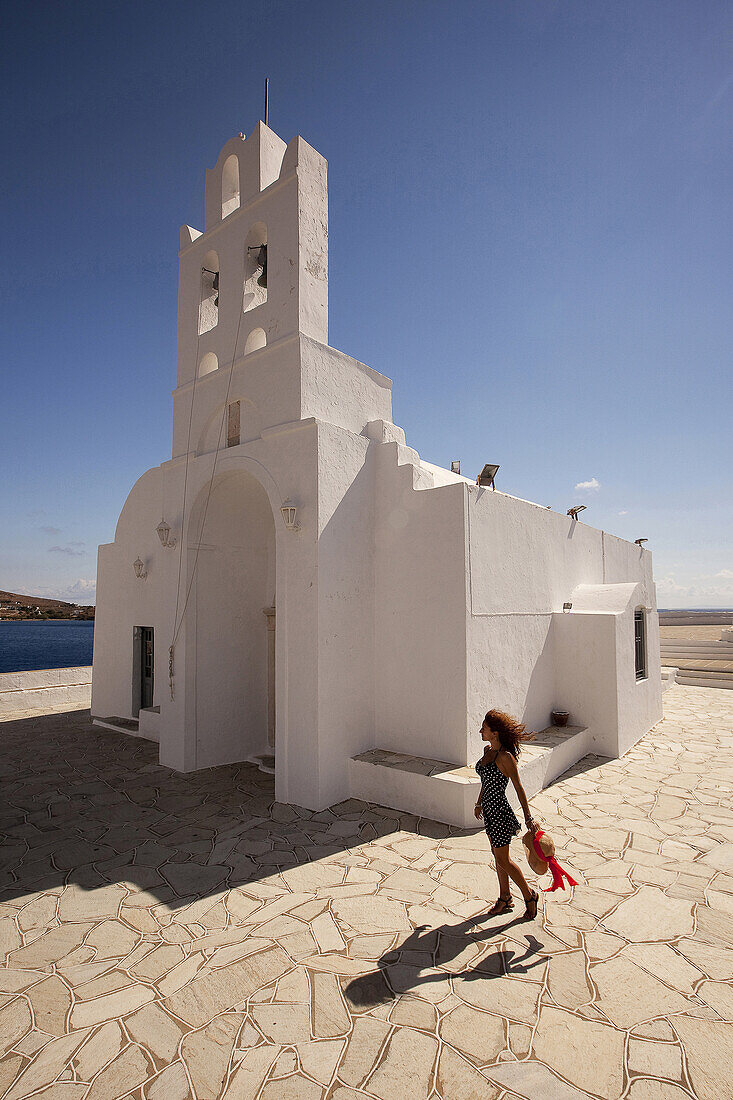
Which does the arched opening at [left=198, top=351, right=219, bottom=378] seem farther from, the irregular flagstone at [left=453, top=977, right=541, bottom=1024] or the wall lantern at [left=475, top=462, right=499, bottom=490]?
the irregular flagstone at [left=453, top=977, right=541, bottom=1024]

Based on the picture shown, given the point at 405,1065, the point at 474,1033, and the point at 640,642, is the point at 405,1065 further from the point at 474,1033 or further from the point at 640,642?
the point at 640,642

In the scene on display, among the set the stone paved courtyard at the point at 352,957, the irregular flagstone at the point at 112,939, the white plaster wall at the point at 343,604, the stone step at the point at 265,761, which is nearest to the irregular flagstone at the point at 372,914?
the stone paved courtyard at the point at 352,957

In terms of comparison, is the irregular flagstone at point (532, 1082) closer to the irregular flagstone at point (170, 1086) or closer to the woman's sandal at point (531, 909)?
the woman's sandal at point (531, 909)

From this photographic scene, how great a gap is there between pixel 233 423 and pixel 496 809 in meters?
6.74

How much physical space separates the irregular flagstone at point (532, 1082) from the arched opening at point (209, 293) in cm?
998

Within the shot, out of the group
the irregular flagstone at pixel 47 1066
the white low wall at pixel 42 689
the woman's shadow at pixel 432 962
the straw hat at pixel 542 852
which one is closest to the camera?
the irregular flagstone at pixel 47 1066

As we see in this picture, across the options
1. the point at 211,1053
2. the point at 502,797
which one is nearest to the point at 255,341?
the point at 502,797

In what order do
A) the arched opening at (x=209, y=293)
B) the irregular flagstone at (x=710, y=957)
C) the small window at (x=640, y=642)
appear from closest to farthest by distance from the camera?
1. the irregular flagstone at (x=710, y=957)
2. the arched opening at (x=209, y=293)
3. the small window at (x=640, y=642)

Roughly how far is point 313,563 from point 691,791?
6.08m

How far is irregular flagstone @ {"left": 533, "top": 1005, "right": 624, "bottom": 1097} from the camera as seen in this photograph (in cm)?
301

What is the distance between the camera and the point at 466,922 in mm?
4500

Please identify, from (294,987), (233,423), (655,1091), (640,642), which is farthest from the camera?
(640,642)

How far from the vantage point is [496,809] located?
4.48 m

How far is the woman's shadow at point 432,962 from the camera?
12.2 ft
